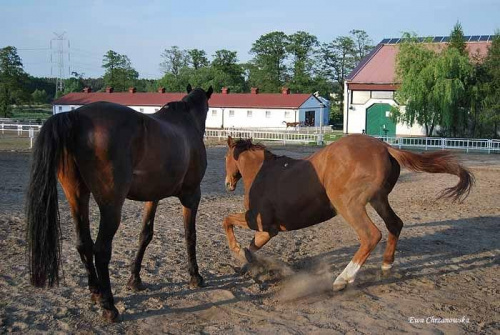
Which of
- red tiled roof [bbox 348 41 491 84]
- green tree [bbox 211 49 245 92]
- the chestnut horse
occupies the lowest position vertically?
the chestnut horse

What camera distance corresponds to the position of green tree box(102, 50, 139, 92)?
80625 millimetres

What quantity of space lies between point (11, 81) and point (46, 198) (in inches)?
2350

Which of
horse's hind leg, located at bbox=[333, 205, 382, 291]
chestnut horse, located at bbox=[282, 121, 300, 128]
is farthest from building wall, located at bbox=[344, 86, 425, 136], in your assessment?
horse's hind leg, located at bbox=[333, 205, 382, 291]

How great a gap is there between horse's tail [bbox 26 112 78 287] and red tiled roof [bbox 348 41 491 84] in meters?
34.1

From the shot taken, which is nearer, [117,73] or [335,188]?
[335,188]

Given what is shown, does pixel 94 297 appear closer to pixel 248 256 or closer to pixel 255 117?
pixel 248 256

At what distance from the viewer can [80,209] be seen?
4.93 metres

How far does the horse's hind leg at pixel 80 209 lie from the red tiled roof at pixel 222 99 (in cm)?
4797

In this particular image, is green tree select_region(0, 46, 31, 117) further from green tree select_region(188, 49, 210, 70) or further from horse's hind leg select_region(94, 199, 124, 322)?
horse's hind leg select_region(94, 199, 124, 322)

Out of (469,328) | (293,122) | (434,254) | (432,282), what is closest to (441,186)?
(434,254)

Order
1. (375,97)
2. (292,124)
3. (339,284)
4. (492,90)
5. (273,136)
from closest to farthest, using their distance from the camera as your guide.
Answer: (339,284), (492,90), (273,136), (375,97), (292,124)

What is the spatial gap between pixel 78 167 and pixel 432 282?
4.48 metres

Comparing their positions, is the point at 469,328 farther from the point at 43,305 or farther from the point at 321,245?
the point at 43,305

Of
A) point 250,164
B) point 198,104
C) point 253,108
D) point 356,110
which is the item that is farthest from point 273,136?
point 198,104
